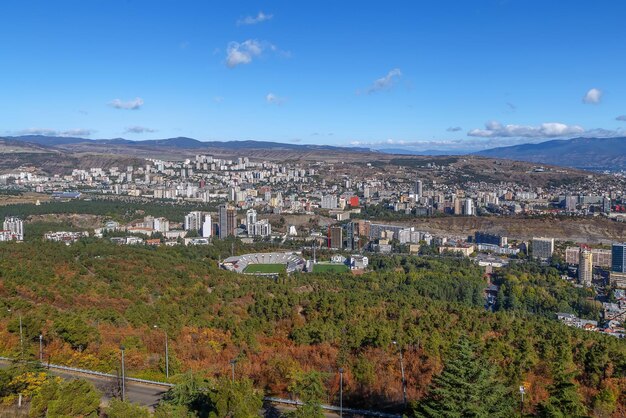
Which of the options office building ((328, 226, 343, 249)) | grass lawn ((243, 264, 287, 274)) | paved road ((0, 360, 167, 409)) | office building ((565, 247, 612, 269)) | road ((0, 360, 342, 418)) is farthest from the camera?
office building ((328, 226, 343, 249))

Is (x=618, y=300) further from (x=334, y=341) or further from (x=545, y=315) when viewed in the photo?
(x=334, y=341)

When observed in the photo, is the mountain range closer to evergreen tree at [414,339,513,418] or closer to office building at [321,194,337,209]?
office building at [321,194,337,209]

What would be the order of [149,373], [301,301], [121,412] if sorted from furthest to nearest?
[301,301]
[149,373]
[121,412]

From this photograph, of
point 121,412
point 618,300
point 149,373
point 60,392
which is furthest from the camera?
point 618,300

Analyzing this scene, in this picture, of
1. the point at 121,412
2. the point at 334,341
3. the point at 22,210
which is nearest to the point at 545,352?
the point at 334,341

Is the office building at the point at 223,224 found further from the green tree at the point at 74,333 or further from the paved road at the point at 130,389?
the paved road at the point at 130,389

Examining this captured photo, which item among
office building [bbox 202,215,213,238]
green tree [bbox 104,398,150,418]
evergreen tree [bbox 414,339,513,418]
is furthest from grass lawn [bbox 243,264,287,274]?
evergreen tree [bbox 414,339,513,418]

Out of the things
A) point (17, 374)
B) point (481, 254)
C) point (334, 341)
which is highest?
point (17, 374)
